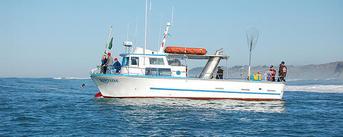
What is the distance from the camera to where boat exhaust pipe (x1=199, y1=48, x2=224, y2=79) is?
30078 millimetres

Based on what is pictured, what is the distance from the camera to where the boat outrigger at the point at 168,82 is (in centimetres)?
2730

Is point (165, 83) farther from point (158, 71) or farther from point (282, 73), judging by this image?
point (282, 73)

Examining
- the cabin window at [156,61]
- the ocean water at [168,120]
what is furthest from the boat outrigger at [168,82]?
the ocean water at [168,120]

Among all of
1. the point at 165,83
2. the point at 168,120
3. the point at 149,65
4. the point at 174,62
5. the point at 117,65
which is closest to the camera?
the point at 168,120

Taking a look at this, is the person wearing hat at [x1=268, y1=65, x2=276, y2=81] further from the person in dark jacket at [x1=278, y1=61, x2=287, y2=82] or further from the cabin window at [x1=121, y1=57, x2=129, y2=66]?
the cabin window at [x1=121, y1=57, x2=129, y2=66]

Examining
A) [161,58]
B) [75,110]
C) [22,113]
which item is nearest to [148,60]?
[161,58]

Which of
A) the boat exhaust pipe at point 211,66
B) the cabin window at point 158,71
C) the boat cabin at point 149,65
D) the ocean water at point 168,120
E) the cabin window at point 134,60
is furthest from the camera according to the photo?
the boat exhaust pipe at point 211,66

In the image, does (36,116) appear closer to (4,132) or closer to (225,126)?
(4,132)

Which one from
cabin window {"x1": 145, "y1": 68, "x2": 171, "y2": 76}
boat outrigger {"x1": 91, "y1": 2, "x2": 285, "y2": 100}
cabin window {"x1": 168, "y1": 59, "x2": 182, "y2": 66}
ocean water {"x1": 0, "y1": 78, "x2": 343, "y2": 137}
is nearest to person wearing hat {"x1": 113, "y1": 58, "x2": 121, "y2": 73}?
boat outrigger {"x1": 91, "y1": 2, "x2": 285, "y2": 100}

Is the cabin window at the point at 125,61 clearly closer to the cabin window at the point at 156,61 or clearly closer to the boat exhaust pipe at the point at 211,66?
the cabin window at the point at 156,61

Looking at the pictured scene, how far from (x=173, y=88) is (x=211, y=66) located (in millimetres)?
4131

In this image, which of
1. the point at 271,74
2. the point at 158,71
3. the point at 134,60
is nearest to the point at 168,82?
Result: the point at 158,71

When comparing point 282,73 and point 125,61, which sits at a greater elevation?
point 125,61

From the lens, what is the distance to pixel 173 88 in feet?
90.4
